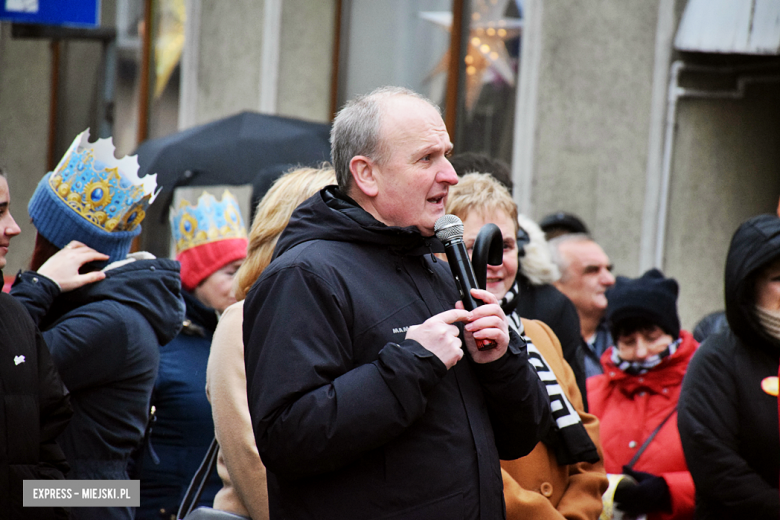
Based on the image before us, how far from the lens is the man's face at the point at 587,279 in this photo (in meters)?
5.97

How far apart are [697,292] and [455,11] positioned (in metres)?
3.54

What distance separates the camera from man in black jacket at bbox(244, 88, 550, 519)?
7.12 ft

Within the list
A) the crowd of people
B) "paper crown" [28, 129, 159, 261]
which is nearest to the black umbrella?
the crowd of people

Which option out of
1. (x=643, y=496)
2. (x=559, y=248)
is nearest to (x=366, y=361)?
(x=643, y=496)

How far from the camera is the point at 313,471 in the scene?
218cm

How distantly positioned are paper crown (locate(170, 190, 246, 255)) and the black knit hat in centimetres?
199

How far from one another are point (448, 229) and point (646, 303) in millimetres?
2492

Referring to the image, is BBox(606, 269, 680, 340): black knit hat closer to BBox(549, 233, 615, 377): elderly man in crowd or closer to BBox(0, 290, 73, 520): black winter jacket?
BBox(549, 233, 615, 377): elderly man in crowd

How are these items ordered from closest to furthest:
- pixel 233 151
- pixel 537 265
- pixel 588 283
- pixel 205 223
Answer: pixel 537 265 < pixel 205 223 < pixel 588 283 < pixel 233 151

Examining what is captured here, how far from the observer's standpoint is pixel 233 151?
7.27 meters

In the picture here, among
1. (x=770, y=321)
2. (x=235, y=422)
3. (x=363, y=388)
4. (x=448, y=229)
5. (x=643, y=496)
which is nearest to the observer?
(x=363, y=388)

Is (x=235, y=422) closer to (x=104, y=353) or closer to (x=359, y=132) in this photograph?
(x=104, y=353)

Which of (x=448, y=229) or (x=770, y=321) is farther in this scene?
(x=770, y=321)

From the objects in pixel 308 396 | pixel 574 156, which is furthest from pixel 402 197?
pixel 574 156
